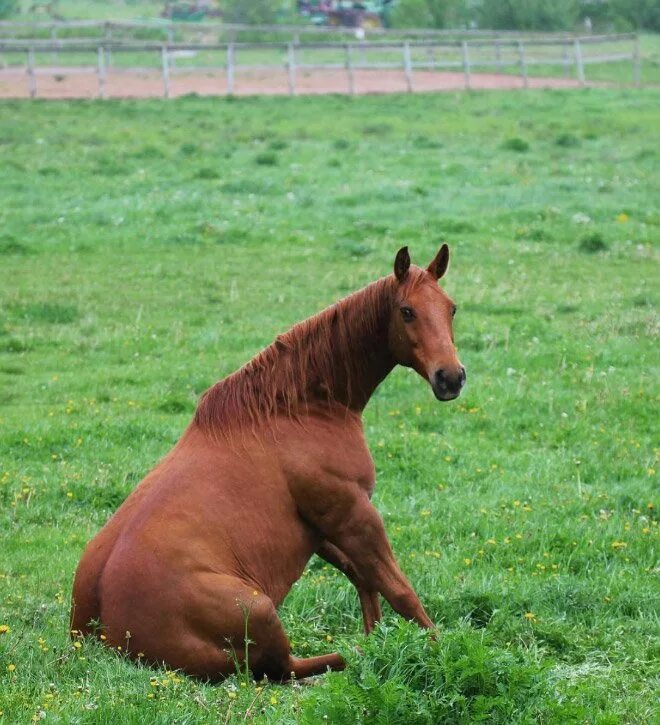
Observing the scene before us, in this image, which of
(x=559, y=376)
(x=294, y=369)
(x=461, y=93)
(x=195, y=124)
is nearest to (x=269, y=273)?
(x=559, y=376)

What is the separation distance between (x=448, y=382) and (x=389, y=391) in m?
5.28

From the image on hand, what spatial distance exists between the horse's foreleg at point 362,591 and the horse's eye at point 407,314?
1.18 metres

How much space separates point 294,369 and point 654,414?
5.00 metres

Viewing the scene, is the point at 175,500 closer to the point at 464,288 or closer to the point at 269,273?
the point at 464,288

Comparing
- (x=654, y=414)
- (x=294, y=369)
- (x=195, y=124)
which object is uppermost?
(x=195, y=124)

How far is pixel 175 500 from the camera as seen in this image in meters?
5.59

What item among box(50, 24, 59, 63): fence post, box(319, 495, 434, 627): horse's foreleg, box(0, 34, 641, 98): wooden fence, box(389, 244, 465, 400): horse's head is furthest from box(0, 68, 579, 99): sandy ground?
box(319, 495, 434, 627): horse's foreleg

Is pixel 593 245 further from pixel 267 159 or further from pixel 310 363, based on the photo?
pixel 310 363

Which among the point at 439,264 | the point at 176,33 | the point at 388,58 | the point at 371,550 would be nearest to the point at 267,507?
the point at 371,550

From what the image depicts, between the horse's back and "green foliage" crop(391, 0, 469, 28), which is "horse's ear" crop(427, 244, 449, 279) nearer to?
the horse's back

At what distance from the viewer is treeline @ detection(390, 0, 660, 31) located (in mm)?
59969

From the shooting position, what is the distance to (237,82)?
43594 millimetres

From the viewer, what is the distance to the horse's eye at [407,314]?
5.91m

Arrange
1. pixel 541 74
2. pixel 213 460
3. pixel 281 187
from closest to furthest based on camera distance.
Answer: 1. pixel 213 460
2. pixel 281 187
3. pixel 541 74
